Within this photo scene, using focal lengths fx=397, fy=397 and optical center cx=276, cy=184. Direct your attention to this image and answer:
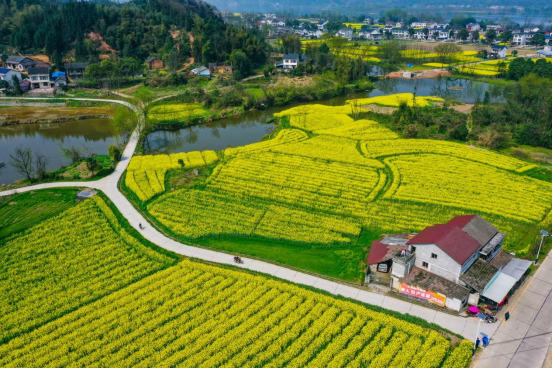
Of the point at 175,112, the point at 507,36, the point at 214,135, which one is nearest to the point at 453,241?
the point at 214,135

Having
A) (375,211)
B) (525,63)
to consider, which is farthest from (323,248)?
(525,63)

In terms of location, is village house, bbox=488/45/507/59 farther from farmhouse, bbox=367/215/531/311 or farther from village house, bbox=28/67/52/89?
village house, bbox=28/67/52/89

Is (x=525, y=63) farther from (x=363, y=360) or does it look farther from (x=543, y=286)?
(x=363, y=360)

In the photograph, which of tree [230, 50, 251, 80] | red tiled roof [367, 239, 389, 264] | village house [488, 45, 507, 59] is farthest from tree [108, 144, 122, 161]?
village house [488, 45, 507, 59]

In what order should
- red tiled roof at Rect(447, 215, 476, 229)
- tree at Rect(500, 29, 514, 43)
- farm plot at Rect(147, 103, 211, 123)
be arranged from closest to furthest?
red tiled roof at Rect(447, 215, 476, 229) < farm plot at Rect(147, 103, 211, 123) < tree at Rect(500, 29, 514, 43)

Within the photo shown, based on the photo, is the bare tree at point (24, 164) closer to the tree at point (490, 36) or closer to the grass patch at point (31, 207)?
the grass patch at point (31, 207)

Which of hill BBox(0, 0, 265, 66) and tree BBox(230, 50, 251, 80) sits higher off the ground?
hill BBox(0, 0, 265, 66)

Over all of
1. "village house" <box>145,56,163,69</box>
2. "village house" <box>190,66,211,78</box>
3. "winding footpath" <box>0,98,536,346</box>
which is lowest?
"winding footpath" <box>0,98,536,346</box>
